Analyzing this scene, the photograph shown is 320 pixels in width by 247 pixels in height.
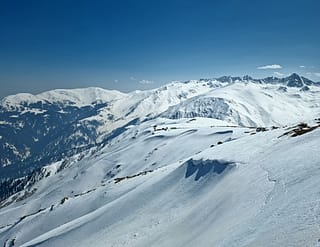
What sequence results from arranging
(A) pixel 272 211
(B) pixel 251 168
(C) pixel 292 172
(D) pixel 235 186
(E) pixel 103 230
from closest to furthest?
(A) pixel 272 211 → (C) pixel 292 172 → (D) pixel 235 186 → (B) pixel 251 168 → (E) pixel 103 230

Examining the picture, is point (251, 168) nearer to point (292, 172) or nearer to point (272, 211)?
point (292, 172)

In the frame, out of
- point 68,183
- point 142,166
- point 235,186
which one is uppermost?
point 235,186

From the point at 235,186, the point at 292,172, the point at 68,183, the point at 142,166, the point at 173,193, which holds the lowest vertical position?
the point at 68,183

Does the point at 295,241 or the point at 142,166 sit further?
the point at 142,166

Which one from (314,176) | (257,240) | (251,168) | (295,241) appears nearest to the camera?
(295,241)

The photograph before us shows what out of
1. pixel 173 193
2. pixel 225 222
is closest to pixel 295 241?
pixel 225 222

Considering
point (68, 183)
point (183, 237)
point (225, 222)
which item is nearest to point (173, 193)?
point (183, 237)

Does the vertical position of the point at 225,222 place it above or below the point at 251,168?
below

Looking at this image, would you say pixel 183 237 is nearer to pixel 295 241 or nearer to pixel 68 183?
pixel 295 241

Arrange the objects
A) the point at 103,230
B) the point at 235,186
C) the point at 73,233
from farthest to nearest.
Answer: the point at 73,233
the point at 103,230
the point at 235,186
